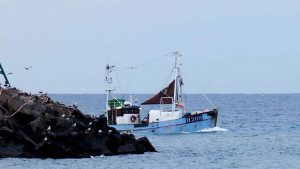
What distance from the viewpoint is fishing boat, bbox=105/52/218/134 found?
80.5 m

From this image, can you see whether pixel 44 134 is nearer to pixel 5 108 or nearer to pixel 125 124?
pixel 5 108

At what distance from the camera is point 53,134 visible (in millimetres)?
52906

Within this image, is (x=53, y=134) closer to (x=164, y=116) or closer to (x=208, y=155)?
(x=208, y=155)

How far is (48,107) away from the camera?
196ft

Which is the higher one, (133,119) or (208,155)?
(133,119)

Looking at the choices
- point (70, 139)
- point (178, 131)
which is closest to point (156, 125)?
point (178, 131)

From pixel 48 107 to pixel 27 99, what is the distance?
165 centimetres

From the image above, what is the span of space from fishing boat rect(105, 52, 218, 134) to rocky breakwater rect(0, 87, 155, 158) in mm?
18976

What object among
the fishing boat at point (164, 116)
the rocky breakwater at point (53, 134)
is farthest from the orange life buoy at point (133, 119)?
the rocky breakwater at point (53, 134)

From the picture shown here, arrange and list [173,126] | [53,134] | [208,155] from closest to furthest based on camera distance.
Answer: [53,134] → [208,155] → [173,126]

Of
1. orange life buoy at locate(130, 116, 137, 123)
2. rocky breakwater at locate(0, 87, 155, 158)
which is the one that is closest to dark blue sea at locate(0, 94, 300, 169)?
rocky breakwater at locate(0, 87, 155, 158)

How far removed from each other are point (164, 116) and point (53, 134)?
30.3 m

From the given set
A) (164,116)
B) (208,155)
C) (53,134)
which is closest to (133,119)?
(164,116)

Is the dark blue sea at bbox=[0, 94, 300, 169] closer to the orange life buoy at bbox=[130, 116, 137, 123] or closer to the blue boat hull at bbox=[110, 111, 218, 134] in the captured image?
the blue boat hull at bbox=[110, 111, 218, 134]
